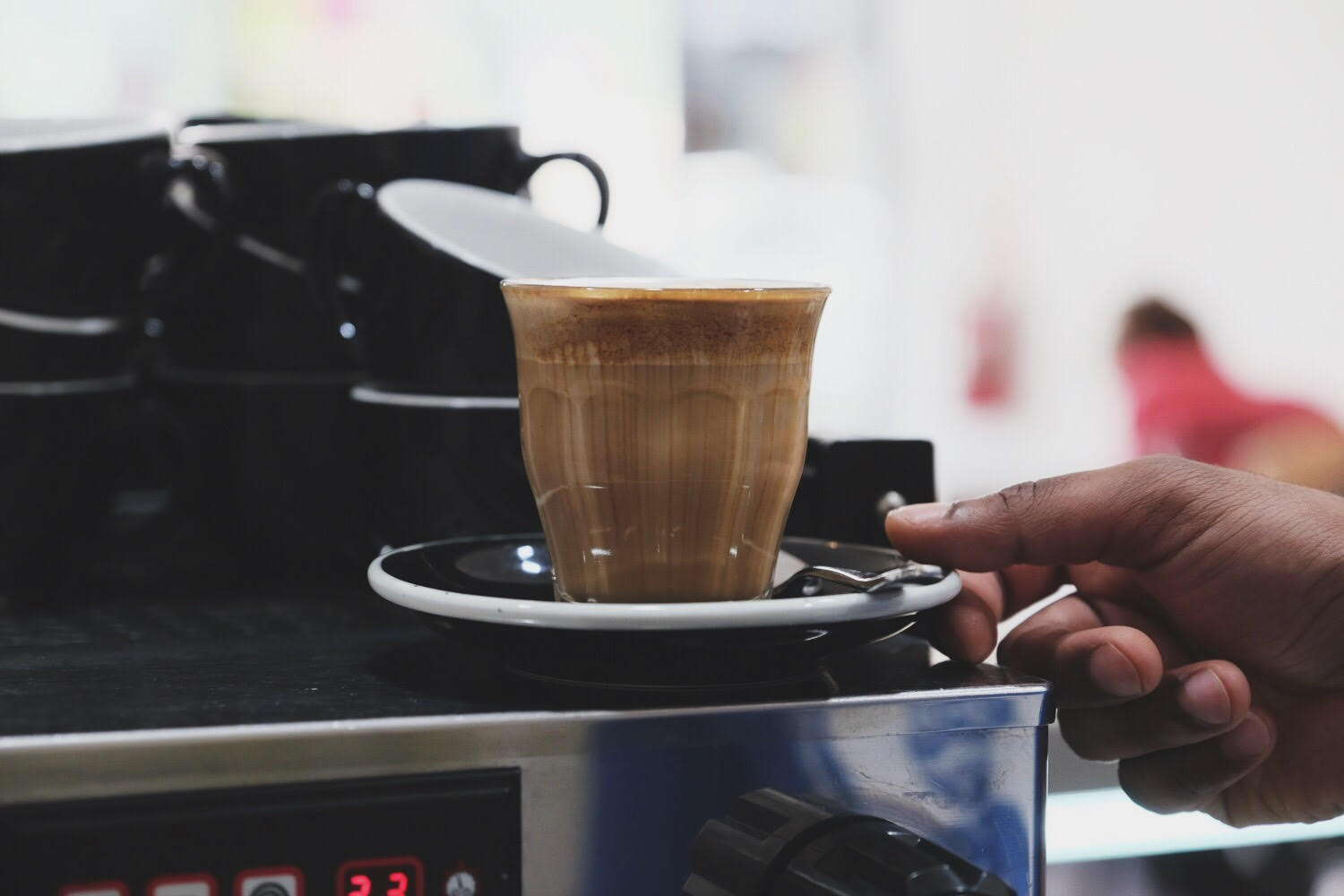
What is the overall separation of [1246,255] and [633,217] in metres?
1.39

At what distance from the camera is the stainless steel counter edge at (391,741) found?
1.27 ft

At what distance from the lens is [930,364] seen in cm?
227

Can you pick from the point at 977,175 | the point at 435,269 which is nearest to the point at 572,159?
the point at 435,269

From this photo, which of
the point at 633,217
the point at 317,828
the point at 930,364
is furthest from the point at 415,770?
the point at 930,364

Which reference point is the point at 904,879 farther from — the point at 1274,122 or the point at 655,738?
the point at 1274,122

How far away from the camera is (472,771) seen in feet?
1.37

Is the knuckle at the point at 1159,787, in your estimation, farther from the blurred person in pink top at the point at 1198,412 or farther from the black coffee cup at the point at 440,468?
the blurred person in pink top at the point at 1198,412

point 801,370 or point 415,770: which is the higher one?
point 801,370

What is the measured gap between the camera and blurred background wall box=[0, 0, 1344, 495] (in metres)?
1.83

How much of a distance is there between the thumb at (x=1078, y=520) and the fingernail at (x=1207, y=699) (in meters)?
0.07

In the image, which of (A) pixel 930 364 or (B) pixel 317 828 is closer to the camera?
(B) pixel 317 828

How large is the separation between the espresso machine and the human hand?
70 mm

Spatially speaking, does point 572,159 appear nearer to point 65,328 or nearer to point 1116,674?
point 65,328

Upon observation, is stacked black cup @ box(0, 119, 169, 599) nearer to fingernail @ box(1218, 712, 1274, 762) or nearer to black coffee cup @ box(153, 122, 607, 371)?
black coffee cup @ box(153, 122, 607, 371)
